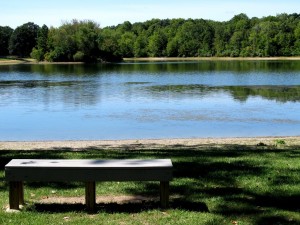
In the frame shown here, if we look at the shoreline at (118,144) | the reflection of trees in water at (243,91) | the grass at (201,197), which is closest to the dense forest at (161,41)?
the reflection of trees in water at (243,91)

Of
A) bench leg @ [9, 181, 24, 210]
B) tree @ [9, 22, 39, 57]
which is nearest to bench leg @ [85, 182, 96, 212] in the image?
bench leg @ [9, 181, 24, 210]

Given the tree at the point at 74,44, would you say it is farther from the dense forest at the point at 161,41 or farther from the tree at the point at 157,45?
the tree at the point at 157,45

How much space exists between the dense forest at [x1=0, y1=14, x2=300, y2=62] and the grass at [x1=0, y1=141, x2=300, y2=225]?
390 feet

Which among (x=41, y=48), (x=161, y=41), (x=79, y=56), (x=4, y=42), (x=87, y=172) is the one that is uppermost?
(x=161, y=41)

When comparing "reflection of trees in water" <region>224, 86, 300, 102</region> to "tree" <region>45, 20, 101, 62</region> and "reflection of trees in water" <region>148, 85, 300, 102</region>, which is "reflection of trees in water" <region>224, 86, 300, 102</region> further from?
"tree" <region>45, 20, 101, 62</region>

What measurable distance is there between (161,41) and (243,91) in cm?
12483

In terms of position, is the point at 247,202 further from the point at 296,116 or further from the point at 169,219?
the point at 296,116

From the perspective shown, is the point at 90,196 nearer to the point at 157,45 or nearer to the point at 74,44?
the point at 74,44

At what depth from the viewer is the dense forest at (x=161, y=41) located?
129250mm

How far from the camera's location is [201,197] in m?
7.48

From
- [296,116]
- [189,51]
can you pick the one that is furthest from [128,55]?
[296,116]

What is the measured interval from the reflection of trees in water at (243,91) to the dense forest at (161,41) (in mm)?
81851

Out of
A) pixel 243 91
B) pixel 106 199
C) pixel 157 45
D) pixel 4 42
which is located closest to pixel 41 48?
pixel 4 42

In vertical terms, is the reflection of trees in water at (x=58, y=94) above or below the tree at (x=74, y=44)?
below
